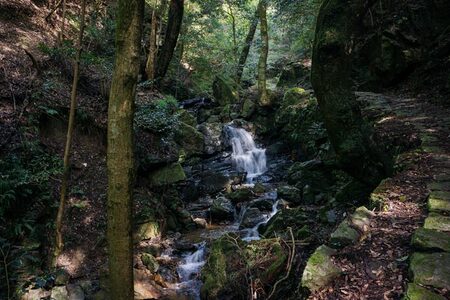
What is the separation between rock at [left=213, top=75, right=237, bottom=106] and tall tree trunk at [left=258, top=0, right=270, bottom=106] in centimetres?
201

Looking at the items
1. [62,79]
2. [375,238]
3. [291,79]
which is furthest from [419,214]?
[291,79]

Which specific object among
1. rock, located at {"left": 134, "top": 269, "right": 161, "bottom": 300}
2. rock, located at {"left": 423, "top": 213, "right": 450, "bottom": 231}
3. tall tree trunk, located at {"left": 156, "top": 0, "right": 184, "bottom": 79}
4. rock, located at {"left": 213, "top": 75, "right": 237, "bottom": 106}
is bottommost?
rock, located at {"left": 134, "top": 269, "right": 161, "bottom": 300}

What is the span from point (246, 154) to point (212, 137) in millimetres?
1465

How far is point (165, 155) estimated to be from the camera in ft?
27.8

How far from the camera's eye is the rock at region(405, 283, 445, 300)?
2413 mm

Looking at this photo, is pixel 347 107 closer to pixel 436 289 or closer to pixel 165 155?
pixel 436 289

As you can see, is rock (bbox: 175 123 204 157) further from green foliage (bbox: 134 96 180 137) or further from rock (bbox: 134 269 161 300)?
rock (bbox: 134 269 161 300)

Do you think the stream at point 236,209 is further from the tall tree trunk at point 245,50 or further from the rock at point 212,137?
the tall tree trunk at point 245,50

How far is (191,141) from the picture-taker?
12383 millimetres

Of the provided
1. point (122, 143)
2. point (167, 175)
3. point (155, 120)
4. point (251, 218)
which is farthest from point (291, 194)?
point (122, 143)

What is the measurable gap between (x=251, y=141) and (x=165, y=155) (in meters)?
5.85

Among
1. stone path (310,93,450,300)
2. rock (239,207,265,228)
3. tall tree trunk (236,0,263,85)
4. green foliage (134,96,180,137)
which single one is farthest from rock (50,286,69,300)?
tall tree trunk (236,0,263,85)

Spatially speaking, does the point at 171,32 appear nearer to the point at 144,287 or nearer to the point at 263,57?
the point at 263,57

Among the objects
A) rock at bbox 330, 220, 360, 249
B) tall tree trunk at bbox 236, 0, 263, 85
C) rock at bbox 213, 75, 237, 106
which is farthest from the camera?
tall tree trunk at bbox 236, 0, 263, 85
